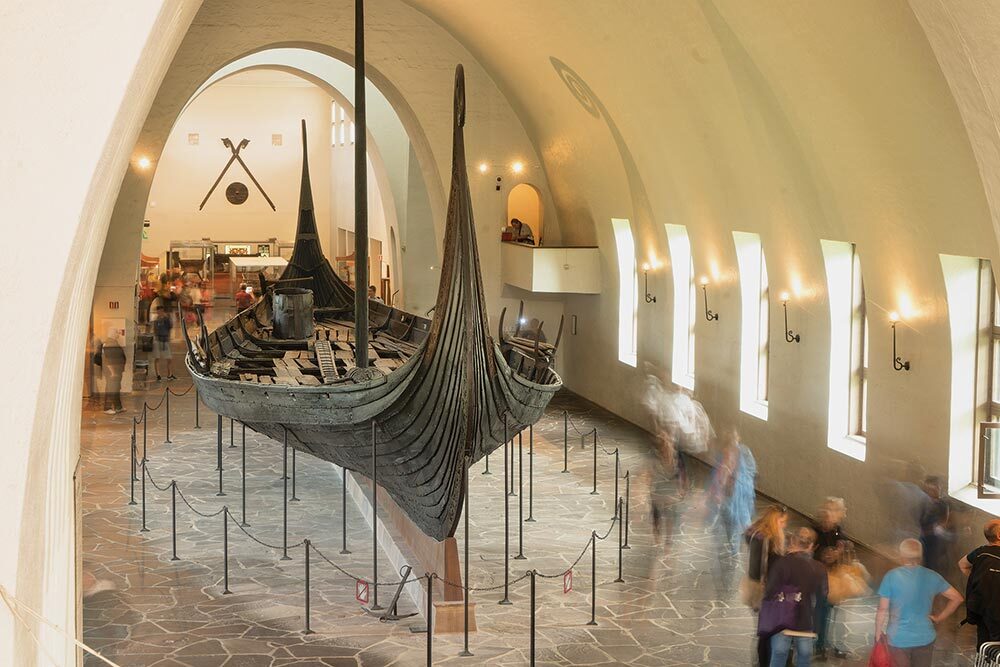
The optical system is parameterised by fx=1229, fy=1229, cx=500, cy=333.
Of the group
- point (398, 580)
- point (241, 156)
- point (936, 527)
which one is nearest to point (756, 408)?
point (936, 527)

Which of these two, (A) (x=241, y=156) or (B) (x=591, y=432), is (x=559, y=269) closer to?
(B) (x=591, y=432)

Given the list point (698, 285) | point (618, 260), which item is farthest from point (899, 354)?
point (618, 260)

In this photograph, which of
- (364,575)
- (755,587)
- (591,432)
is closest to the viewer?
(755,587)

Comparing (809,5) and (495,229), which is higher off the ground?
(809,5)

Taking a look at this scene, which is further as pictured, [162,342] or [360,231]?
[162,342]

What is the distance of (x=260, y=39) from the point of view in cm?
2094

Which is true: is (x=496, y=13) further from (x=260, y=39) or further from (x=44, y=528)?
(x=44, y=528)

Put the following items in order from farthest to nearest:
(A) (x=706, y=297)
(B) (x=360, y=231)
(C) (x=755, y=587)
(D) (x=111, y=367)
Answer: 1. (D) (x=111, y=367)
2. (A) (x=706, y=297)
3. (B) (x=360, y=231)
4. (C) (x=755, y=587)

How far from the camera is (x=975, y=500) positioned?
10.9 meters

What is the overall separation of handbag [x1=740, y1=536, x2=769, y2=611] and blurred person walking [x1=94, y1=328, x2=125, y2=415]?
12183 mm

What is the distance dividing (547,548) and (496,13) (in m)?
9.10

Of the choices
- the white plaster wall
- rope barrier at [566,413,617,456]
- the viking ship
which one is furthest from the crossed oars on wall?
the white plaster wall

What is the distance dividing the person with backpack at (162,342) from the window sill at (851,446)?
14133 mm

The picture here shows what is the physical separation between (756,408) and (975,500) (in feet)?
15.8
